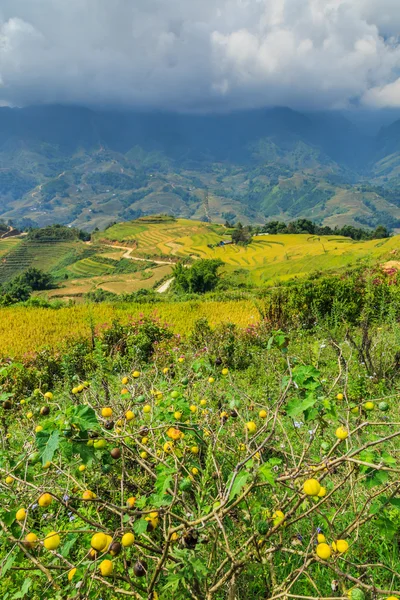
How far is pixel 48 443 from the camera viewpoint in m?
1.32

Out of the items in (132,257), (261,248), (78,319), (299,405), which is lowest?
(78,319)

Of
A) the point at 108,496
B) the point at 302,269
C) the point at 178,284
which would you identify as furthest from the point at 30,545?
the point at 302,269

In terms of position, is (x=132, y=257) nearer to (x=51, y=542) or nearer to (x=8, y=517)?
(x=8, y=517)

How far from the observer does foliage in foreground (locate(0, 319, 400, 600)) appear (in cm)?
133

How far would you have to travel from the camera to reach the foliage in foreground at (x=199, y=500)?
1.33 meters

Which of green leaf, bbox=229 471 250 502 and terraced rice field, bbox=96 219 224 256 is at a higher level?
terraced rice field, bbox=96 219 224 256

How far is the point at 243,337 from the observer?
938 centimetres

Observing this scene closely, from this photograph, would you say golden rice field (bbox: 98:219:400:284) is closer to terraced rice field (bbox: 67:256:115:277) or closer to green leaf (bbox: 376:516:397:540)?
terraced rice field (bbox: 67:256:115:277)

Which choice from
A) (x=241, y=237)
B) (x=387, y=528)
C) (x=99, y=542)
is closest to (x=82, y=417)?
(x=99, y=542)

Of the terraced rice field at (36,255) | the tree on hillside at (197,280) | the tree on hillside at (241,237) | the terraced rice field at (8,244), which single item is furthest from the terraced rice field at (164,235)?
the tree on hillside at (197,280)

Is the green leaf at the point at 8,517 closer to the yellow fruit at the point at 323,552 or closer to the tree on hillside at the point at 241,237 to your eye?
the yellow fruit at the point at 323,552

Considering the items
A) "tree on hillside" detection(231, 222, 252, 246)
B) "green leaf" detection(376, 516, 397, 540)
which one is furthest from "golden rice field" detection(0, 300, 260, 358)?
"tree on hillside" detection(231, 222, 252, 246)

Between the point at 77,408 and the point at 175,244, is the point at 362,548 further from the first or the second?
the point at 175,244

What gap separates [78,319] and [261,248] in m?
70.3
